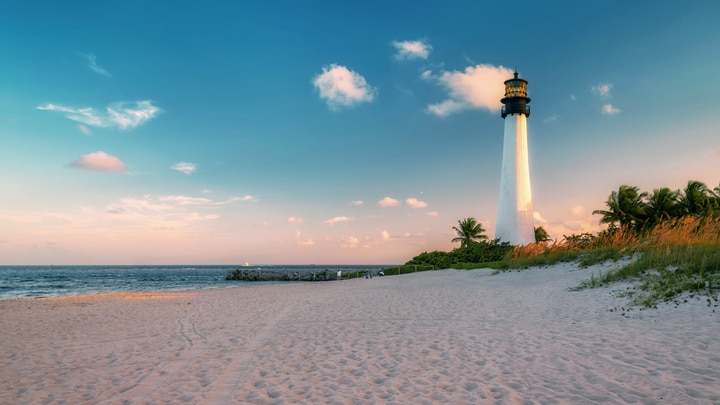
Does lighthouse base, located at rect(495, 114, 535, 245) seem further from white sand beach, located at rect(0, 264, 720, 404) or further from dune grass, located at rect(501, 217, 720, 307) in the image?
white sand beach, located at rect(0, 264, 720, 404)

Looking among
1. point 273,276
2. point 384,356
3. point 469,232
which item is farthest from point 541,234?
point 384,356

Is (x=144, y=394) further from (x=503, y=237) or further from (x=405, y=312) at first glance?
(x=503, y=237)

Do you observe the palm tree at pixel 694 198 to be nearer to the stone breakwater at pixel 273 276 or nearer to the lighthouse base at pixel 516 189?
the lighthouse base at pixel 516 189

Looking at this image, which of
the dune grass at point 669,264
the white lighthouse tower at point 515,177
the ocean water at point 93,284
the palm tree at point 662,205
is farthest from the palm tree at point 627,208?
the ocean water at point 93,284

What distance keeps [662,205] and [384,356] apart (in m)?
43.4

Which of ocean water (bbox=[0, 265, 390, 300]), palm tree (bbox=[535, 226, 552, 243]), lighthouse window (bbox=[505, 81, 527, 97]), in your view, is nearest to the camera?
ocean water (bbox=[0, 265, 390, 300])

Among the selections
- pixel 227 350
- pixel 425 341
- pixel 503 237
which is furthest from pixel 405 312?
pixel 503 237

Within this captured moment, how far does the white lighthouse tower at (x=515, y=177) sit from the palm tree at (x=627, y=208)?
391 inches

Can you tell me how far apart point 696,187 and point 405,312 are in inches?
1568

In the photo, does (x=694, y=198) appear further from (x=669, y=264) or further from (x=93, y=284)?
(x=93, y=284)

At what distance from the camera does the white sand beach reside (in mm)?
6043

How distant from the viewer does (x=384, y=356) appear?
8.10 metres

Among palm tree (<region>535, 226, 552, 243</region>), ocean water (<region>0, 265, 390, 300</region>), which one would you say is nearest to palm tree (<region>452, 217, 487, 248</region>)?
palm tree (<region>535, 226, 552, 243</region>)

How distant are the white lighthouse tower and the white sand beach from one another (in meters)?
24.7
